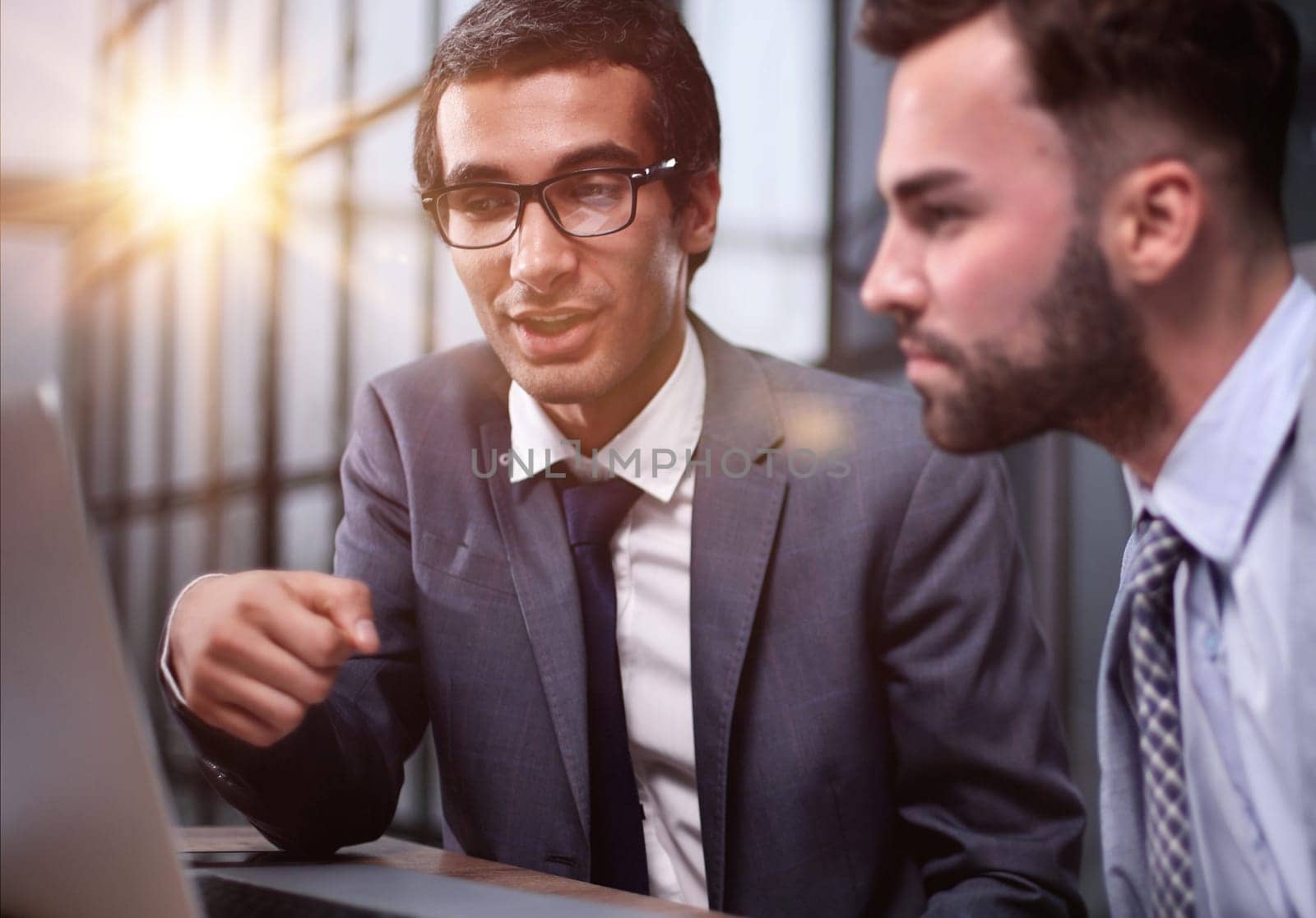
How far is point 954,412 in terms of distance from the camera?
1041mm

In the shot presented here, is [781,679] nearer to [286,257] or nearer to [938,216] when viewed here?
[938,216]

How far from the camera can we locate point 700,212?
5.27 feet

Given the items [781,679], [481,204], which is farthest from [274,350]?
[781,679]

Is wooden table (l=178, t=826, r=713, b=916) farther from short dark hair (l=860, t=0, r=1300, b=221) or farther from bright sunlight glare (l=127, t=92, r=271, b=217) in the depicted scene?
bright sunlight glare (l=127, t=92, r=271, b=217)

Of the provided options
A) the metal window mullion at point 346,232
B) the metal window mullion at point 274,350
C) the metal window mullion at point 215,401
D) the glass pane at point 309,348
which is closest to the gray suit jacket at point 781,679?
the metal window mullion at point 346,232

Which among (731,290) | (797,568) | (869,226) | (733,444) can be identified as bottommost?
(797,568)

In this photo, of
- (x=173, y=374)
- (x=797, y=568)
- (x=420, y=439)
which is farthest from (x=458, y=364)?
(x=173, y=374)

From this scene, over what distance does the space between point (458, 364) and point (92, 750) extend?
40.8 inches

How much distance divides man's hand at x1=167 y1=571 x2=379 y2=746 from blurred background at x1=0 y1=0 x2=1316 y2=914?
0.44 metres

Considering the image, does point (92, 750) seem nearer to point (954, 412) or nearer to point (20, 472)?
point (20, 472)

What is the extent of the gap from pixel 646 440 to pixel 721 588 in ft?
0.84

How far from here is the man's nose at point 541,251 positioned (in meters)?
1.46

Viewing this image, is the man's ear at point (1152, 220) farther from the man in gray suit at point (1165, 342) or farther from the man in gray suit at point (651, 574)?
the man in gray suit at point (651, 574)

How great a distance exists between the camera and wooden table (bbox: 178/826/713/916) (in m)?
0.97
